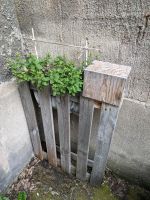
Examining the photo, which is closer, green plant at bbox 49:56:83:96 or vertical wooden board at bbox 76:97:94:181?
green plant at bbox 49:56:83:96

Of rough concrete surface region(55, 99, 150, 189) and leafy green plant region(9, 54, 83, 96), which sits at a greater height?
leafy green plant region(9, 54, 83, 96)

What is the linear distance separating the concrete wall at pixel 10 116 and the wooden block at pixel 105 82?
2.70ft

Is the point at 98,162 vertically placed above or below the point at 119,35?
below

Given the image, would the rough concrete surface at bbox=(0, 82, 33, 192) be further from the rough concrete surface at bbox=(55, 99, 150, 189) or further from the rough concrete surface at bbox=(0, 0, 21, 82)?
the rough concrete surface at bbox=(55, 99, 150, 189)

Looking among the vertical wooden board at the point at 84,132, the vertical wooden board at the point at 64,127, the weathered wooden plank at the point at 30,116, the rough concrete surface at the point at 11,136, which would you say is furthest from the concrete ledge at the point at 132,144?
the rough concrete surface at the point at 11,136

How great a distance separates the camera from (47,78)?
4.57 feet

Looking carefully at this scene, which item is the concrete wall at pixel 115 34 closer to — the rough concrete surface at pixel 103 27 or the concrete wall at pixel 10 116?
the rough concrete surface at pixel 103 27

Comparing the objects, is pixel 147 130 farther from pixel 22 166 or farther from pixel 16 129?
pixel 22 166

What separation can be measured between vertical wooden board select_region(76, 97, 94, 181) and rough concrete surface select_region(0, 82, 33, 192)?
28.9 inches

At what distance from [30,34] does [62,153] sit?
4.51 feet

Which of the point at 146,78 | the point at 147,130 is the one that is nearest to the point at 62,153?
the point at 147,130

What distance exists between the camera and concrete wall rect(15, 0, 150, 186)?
4.05 ft

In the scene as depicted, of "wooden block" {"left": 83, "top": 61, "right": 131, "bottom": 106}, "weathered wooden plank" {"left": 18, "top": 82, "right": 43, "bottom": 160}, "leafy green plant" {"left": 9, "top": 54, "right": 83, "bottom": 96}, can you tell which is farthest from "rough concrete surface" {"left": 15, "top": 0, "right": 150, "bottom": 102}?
"weathered wooden plank" {"left": 18, "top": 82, "right": 43, "bottom": 160}

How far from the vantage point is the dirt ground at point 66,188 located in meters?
2.03
